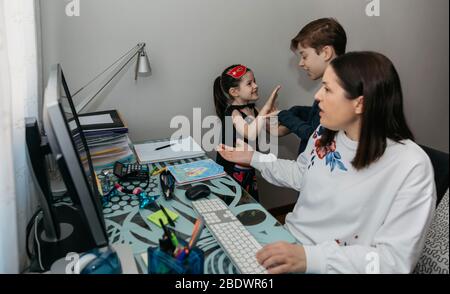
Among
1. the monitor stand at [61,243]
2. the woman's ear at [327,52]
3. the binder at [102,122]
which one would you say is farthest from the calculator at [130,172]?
the woman's ear at [327,52]

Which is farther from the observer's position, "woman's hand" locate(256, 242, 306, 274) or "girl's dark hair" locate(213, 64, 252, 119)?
"girl's dark hair" locate(213, 64, 252, 119)

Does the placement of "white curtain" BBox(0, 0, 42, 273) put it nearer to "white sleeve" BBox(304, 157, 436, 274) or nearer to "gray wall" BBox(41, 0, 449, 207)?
"gray wall" BBox(41, 0, 449, 207)

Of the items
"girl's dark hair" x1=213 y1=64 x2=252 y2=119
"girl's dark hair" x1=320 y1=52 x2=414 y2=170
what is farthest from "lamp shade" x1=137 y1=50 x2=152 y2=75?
"girl's dark hair" x1=320 y1=52 x2=414 y2=170

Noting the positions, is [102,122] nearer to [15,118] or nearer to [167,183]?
[167,183]

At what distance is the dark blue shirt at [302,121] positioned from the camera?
5.29 feet

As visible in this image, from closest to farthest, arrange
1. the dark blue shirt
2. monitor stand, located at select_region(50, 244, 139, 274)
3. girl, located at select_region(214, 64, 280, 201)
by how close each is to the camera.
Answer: monitor stand, located at select_region(50, 244, 139, 274), the dark blue shirt, girl, located at select_region(214, 64, 280, 201)

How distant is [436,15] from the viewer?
2.88 meters

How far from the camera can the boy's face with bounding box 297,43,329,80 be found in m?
1.65

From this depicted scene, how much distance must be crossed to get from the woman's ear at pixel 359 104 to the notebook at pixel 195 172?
1.90ft

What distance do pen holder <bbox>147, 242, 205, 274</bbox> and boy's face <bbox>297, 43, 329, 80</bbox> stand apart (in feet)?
3.62

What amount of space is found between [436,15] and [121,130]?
2.61m

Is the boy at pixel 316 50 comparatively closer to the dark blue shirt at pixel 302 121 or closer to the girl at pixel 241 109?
the dark blue shirt at pixel 302 121
